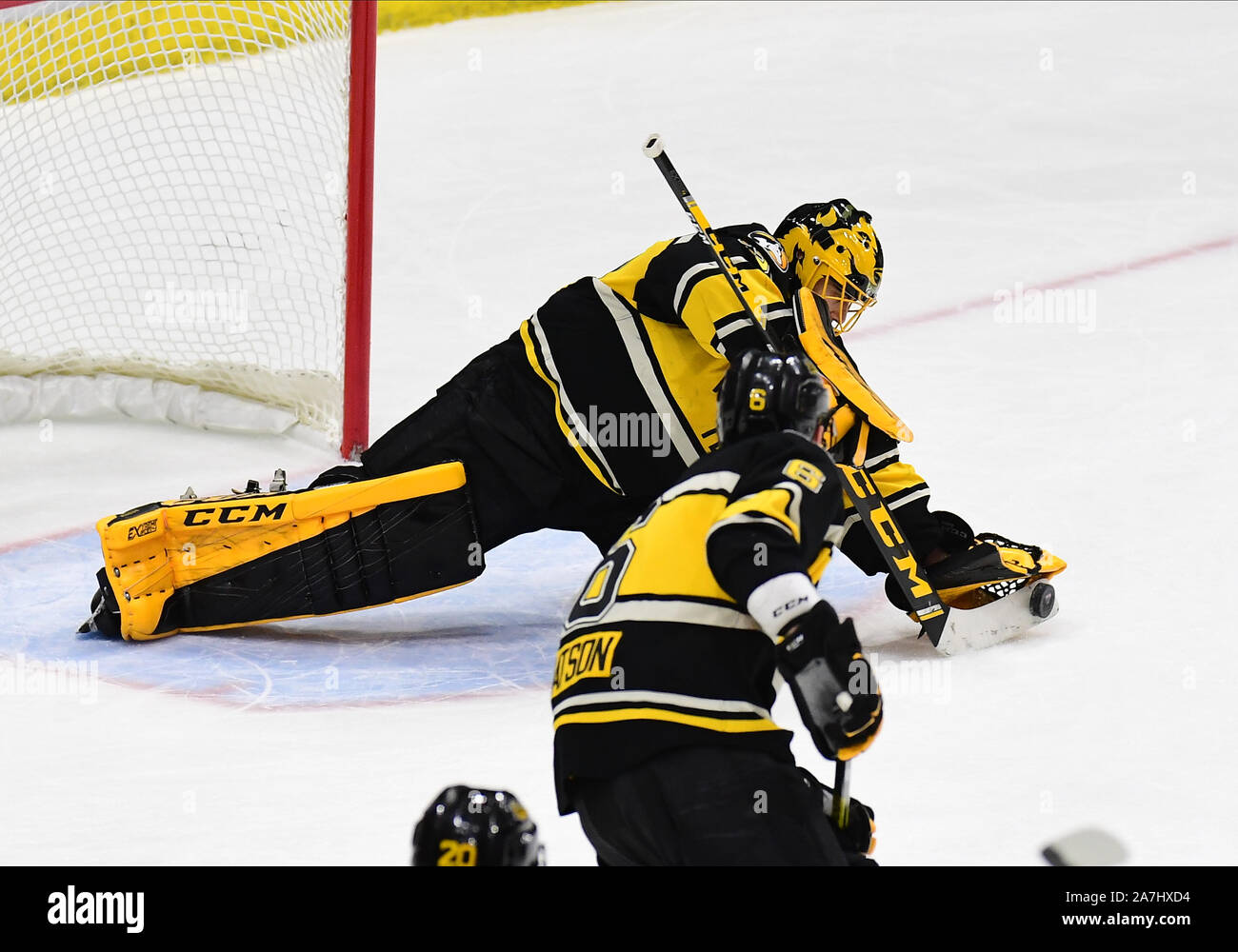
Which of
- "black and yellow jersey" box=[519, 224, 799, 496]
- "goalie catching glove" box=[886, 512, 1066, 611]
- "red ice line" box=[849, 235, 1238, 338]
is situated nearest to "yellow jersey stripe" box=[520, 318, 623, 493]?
"black and yellow jersey" box=[519, 224, 799, 496]

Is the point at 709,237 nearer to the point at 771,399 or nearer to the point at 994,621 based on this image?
the point at 994,621

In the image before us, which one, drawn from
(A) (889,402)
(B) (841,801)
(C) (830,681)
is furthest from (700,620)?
(A) (889,402)

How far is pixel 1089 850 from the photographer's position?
203 centimetres

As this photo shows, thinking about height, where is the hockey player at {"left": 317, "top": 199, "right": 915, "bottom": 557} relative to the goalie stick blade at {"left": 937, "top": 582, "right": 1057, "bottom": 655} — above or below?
above

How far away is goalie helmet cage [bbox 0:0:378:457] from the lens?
489 cm

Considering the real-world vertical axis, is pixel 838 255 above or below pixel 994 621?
above

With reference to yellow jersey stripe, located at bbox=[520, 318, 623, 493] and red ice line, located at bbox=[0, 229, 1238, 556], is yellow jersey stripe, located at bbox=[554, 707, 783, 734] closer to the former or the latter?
yellow jersey stripe, located at bbox=[520, 318, 623, 493]

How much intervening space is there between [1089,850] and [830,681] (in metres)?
0.34

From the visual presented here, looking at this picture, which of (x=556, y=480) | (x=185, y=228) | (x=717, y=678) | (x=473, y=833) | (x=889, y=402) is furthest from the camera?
(x=185, y=228)

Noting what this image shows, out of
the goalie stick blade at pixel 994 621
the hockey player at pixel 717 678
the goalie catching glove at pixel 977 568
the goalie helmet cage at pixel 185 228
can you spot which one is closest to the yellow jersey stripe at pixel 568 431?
the goalie catching glove at pixel 977 568

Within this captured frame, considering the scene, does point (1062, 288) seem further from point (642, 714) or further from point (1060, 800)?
point (642, 714)

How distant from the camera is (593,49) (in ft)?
26.8

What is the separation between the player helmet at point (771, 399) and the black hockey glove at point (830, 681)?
314 millimetres

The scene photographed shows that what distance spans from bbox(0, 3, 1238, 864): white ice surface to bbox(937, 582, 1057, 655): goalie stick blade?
46 millimetres
